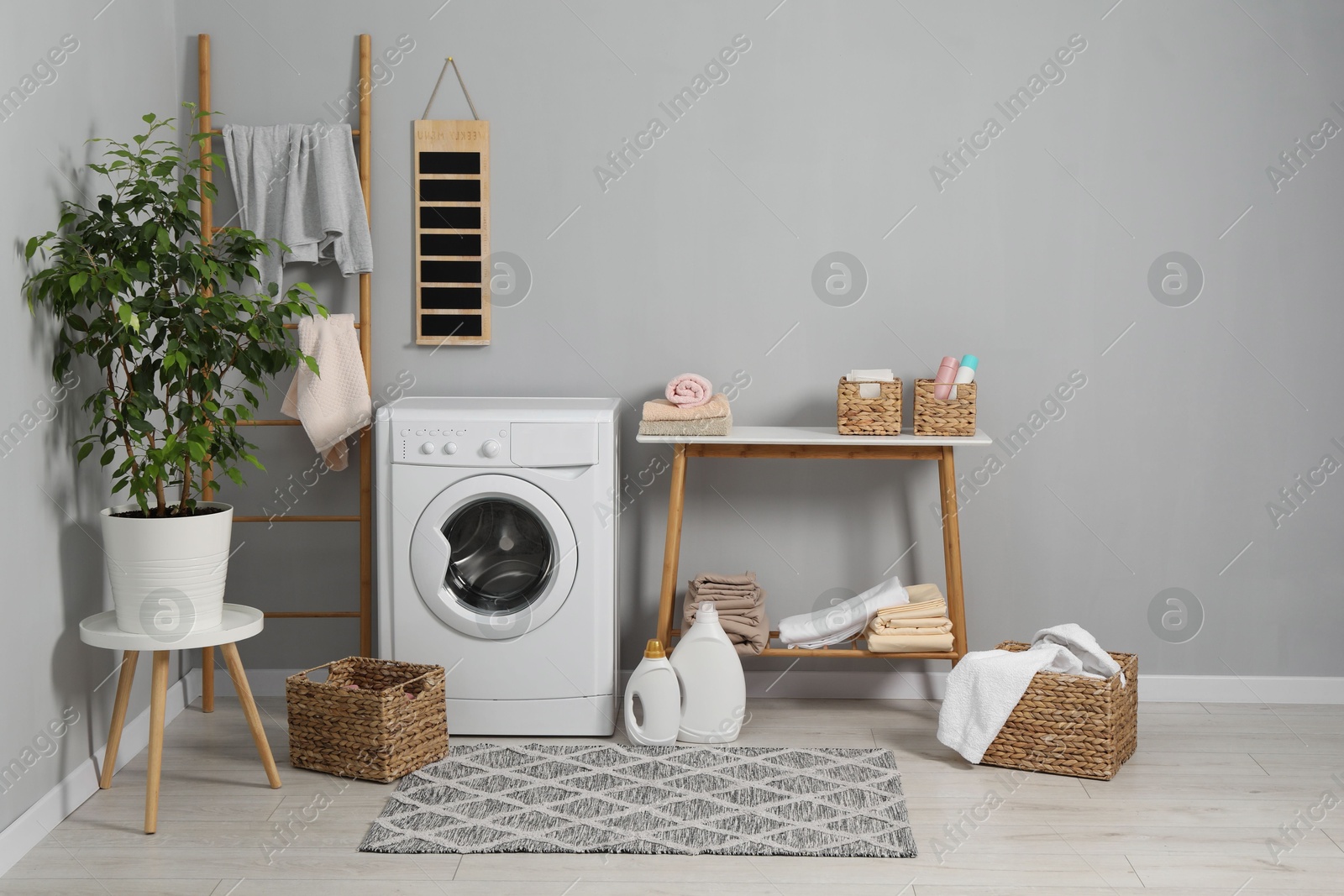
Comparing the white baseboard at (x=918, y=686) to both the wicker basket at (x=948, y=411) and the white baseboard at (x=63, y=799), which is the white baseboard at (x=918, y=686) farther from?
the wicker basket at (x=948, y=411)

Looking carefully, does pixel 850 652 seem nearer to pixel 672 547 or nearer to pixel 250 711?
pixel 672 547

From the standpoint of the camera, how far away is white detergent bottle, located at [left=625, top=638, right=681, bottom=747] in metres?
2.82

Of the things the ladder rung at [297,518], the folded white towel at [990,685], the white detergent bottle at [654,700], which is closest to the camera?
the folded white towel at [990,685]

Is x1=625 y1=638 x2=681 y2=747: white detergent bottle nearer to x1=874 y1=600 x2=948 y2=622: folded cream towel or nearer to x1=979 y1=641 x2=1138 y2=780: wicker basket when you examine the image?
x1=874 y1=600 x2=948 y2=622: folded cream towel

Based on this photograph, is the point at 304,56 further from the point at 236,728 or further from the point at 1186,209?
the point at 1186,209

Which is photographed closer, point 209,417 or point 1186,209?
point 209,417

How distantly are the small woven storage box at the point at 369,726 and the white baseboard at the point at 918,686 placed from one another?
674 mm

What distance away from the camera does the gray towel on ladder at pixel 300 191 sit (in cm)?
310

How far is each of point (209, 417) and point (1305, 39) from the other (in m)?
3.10

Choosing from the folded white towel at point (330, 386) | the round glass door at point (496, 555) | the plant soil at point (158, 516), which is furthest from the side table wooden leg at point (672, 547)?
the plant soil at point (158, 516)

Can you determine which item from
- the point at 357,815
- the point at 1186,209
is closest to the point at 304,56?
the point at 357,815

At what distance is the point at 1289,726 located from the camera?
3.04 meters

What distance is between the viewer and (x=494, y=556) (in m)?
2.93

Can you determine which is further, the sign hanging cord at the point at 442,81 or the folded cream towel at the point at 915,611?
the sign hanging cord at the point at 442,81
